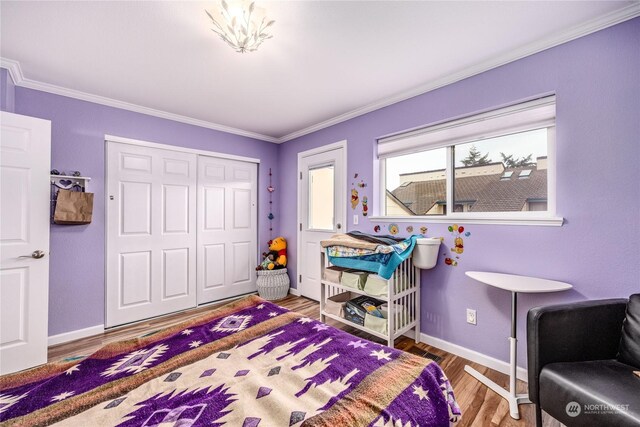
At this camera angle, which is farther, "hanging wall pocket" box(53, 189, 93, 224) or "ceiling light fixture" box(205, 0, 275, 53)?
"hanging wall pocket" box(53, 189, 93, 224)

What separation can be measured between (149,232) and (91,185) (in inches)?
28.3

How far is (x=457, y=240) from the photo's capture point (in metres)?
2.29

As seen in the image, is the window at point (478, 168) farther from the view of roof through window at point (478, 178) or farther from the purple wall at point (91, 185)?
the purple wall at point (91, 185)

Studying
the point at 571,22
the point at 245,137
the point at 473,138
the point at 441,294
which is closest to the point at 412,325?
the point at 441,294

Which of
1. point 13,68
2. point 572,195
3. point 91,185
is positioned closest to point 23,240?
point 91,185

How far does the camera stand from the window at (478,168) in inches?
78.0

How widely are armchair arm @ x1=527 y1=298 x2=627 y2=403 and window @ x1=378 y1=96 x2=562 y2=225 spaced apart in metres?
0.61

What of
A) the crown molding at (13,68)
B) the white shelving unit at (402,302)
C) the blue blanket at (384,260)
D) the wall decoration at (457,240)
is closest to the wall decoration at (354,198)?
the blue blanket at (384,260)

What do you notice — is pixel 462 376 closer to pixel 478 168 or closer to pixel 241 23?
pixel 478 168

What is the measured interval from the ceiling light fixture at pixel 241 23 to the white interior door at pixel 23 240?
5.88 ft

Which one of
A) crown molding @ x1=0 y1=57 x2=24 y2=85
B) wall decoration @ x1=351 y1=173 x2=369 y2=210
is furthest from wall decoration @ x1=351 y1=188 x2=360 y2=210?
crown molding @ x1=0 y1=57 x2=24 y2=85

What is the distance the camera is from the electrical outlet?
2.19 meters

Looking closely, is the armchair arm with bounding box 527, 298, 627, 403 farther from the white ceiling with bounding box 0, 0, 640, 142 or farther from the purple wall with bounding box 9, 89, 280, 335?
the purple wall with bounding box 9, 89, 280, 335

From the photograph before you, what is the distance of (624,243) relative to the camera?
1.60 meters
